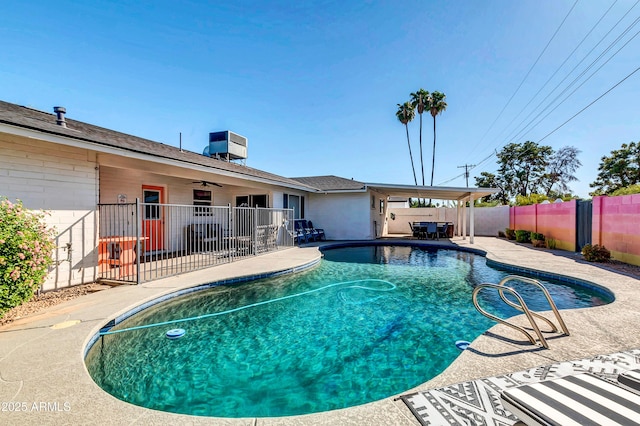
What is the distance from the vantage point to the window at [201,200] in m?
11.2

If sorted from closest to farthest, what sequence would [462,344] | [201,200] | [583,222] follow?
1. [462,344]
2. [583,222]
3. [201,200]

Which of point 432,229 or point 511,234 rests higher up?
point 432,229

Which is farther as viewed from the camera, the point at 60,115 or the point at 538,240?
the point at 538,240

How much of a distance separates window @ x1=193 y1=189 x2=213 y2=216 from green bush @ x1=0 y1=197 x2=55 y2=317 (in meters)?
7.08

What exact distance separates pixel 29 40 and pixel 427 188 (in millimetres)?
14818

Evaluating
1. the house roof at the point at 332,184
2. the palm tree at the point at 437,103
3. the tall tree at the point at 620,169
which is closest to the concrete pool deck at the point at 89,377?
the house roof at the point at 332,184

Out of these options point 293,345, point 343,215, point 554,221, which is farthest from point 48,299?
point 554,221

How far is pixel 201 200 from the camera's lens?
1151 centimetres

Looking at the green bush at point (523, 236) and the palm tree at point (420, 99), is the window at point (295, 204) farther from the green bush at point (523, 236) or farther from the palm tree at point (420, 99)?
the palm tree at point (420, 99)

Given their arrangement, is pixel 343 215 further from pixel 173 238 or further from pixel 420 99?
pixel 420 99

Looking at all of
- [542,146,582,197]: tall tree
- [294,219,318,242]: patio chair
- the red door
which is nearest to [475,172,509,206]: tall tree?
[542,146,582,197]: tall tree

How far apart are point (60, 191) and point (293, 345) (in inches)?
220

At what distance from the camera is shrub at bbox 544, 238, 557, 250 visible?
1269 centimetres

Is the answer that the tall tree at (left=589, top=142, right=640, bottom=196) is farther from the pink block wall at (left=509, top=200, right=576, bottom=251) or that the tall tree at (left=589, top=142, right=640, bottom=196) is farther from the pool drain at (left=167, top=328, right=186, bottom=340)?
the pool drain at (left=167, top=328, right=186, bottom=340)
